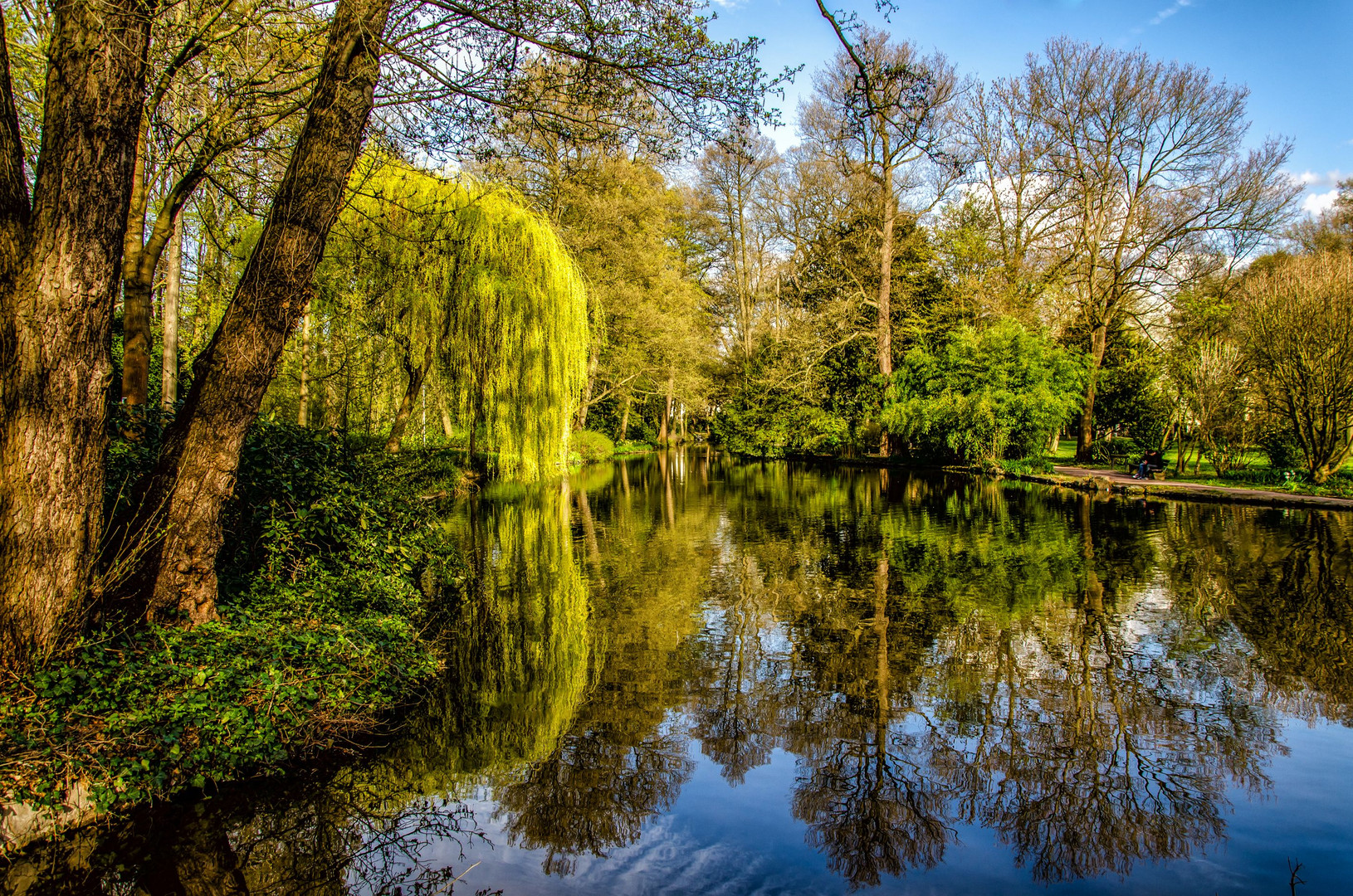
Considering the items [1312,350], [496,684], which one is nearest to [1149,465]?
[1312,350]

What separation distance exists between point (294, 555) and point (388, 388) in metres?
11.3

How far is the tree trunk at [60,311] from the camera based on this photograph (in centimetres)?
380

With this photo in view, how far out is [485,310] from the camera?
14930mm

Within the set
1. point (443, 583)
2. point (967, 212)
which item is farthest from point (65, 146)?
point (967, 212)

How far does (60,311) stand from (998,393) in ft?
69.9

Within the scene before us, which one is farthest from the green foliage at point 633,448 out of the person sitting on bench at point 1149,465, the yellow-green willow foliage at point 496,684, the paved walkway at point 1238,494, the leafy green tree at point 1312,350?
the yellow-green willow foliage at point 496,684

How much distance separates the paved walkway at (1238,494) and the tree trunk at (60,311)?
1768 centimetres

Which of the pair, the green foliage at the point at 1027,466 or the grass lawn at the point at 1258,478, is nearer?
the grass lawn at the point at 1258,478

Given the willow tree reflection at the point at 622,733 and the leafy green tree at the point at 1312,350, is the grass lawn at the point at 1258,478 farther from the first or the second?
the willow tree reflection at the point at 622,733

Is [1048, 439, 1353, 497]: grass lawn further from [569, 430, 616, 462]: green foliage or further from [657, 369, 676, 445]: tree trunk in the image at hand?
[569, 430, 616, 462]: green foliage

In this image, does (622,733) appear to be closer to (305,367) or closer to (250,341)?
(250,341)

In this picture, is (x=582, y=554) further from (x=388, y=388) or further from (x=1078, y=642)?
(x=388, y=388)

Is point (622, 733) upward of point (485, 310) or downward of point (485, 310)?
downward

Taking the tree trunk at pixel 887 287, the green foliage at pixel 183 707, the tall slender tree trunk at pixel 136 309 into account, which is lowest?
the green foliage at pixel 183 707
